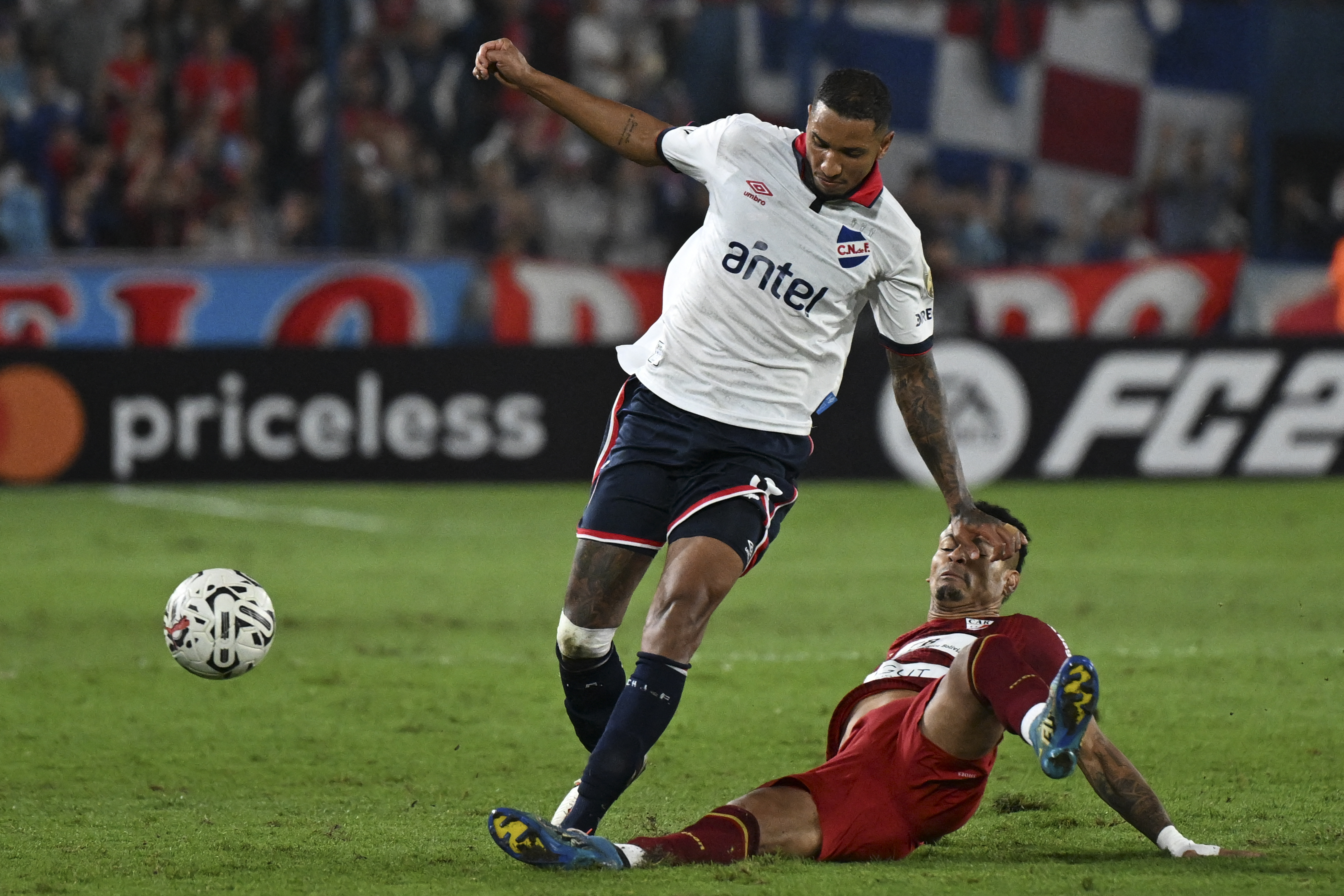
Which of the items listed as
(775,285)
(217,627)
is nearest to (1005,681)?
(775,285)

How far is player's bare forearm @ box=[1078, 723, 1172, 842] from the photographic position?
4.27 metres

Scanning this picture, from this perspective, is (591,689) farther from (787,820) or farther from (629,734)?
(787,820)

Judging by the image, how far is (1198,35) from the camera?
18.2 metres

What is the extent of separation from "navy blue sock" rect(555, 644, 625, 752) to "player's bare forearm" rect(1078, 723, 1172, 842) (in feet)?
4.29

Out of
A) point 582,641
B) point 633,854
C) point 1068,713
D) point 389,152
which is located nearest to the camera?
point 1068,713

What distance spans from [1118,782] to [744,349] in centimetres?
149

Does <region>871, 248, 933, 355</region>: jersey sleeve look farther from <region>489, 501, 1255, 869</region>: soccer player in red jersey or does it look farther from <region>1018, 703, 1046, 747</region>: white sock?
<region>1018, 703, 1046, 747</region>: white sock

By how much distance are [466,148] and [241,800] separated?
11989mm

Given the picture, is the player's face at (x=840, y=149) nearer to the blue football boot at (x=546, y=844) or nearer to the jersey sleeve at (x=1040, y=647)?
the jersey sleeve at (x=1040, y=647)

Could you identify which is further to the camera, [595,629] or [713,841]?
[595,629]

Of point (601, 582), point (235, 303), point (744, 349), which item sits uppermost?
point (744, 349)

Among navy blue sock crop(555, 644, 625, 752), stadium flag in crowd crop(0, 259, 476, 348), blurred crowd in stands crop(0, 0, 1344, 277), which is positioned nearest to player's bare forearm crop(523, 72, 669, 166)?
navy blue sock crop(555, 644, 625, 752)

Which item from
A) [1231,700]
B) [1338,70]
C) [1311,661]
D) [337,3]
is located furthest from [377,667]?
[1338,70]

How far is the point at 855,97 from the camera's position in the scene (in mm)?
4598
